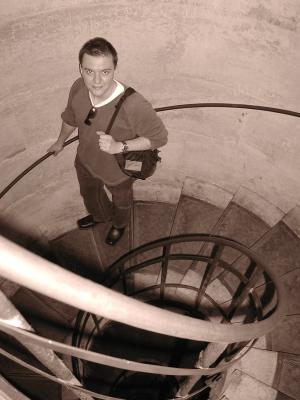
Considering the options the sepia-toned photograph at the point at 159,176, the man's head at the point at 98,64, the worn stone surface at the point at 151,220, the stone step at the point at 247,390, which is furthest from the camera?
the worn stone surface at the point at 151,220

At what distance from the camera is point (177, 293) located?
15.1 feet

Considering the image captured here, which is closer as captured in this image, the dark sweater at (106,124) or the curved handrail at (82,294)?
the curved handrail at (82,294)

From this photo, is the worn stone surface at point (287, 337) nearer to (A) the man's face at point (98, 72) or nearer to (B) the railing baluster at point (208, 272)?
(B) the railing baluster at point (208, 272)

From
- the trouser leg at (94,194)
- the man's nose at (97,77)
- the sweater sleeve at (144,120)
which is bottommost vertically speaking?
the trouser leg at (94,194)

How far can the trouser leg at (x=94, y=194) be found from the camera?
3.54 meters

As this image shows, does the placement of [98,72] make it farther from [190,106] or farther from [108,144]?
[190,106]

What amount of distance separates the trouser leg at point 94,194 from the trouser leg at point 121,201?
113mm

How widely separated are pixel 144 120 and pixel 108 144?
Answer: 307 millimetres

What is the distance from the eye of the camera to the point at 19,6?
324 cm

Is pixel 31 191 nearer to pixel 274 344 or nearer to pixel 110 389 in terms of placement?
pixel 110 389

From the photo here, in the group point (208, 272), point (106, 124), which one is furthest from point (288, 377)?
point (106, 124)

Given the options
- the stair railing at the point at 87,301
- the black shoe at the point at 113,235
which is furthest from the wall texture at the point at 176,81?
the stair railing at the point at 87,301

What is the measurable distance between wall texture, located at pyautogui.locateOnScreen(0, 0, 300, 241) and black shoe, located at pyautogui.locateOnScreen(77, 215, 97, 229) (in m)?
0.32

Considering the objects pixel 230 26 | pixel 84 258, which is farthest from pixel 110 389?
pixel 230 26
